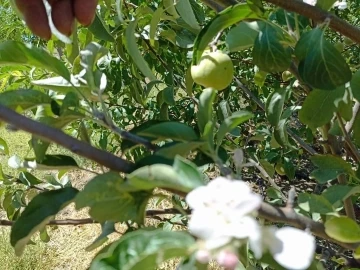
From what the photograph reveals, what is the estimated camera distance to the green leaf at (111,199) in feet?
1.90

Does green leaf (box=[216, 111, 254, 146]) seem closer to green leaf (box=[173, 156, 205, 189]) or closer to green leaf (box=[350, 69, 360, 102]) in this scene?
green leaf (box=[173, 156, 205, 189])

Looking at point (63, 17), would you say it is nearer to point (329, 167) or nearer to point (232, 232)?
point (329, 167)

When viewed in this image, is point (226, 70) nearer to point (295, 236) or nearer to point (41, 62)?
point (41, 62)

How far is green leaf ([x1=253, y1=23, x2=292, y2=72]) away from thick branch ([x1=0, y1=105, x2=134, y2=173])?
0.33m

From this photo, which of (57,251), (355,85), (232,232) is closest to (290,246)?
(232,232)

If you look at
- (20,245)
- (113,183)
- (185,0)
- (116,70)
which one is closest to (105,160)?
(113,183)

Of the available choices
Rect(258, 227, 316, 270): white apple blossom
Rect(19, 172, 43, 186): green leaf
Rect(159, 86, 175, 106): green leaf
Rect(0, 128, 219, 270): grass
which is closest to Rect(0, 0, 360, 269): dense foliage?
Rect(258, 227, 316, 270): white apple blossom

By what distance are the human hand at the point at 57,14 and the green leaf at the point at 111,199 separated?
0.38m

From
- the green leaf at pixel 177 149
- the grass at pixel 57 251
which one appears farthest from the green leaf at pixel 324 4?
the grass at pixel 57 251

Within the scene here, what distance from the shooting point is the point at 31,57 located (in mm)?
763

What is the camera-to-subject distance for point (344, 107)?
3.20ft

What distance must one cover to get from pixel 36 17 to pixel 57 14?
0.11 feet

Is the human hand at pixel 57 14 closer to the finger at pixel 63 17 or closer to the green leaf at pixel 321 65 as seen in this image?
the finger at pixel 63 17

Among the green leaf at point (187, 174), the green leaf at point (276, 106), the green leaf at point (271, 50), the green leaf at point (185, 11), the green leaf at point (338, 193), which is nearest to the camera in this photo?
the green leaf at point (187, 174)
